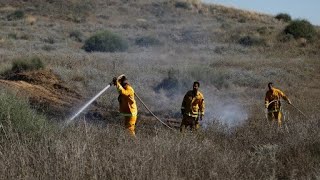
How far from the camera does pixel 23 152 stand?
6.13m

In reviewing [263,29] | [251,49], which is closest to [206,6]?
[263,29]

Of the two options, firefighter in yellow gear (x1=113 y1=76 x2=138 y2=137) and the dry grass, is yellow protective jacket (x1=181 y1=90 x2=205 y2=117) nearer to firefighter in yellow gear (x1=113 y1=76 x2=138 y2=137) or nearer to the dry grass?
firefighter in yellow gear (x1=113 y1=76 x2=138 y2=137)

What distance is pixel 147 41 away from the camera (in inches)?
1613

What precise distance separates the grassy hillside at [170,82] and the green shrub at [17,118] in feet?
0.31

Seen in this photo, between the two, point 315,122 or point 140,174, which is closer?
point 140,174

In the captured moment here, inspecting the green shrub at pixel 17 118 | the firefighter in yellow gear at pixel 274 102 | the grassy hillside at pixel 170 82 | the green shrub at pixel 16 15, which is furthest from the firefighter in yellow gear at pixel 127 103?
the green shrub at pixel 16 15

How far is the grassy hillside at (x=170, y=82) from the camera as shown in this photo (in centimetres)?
607

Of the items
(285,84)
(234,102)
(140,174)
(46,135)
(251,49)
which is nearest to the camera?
(140,174)

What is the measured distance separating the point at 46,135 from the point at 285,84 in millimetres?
20647

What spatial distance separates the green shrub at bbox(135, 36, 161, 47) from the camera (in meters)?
40.4

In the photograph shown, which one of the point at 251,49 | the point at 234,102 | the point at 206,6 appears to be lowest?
the point at 234,102

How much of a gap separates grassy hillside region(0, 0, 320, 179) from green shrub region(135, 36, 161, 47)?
0.14 meters

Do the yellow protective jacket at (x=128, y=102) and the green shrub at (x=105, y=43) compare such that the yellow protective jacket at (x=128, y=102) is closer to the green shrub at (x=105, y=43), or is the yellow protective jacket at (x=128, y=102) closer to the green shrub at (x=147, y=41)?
the green shrub at (x=105, y=43)

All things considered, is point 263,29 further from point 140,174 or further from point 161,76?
point 140,174
